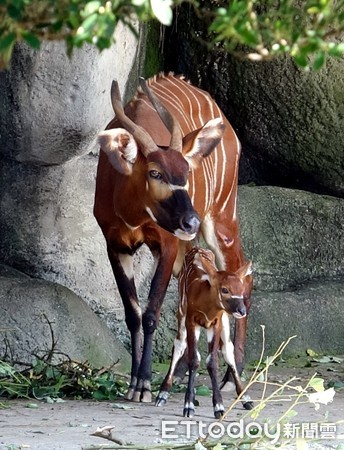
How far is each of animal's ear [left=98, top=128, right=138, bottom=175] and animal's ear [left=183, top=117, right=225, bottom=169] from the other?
26cm

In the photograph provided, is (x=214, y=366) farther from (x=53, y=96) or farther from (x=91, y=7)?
(x=91, y=7)

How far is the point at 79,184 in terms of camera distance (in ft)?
20.3

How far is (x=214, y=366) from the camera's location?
14.7 feet

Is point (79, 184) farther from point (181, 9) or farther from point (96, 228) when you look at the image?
point (181, 9)

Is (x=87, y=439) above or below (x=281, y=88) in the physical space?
below

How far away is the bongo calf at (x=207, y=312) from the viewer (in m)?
4.41

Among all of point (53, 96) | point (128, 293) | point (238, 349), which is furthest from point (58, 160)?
point (238, 349)

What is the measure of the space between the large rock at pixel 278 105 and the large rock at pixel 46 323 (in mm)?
1735

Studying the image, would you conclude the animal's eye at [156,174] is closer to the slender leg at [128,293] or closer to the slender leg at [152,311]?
the slender leg at [152,311]

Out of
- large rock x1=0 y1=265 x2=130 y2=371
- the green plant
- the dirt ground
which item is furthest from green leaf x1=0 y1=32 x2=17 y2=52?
large rock x1=0 y1=265 x2=130 y2=371

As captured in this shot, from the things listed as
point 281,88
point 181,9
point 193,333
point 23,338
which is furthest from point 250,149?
point 193,333

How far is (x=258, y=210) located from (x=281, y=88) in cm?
74

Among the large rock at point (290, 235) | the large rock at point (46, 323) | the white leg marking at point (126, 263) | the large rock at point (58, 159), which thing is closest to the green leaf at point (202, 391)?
the white leg marking at point (126, 263)

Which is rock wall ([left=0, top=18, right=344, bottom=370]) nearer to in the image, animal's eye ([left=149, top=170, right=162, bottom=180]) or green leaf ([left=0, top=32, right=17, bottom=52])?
animal's eye ([left=149, top=170, right=162, bottom=180])
